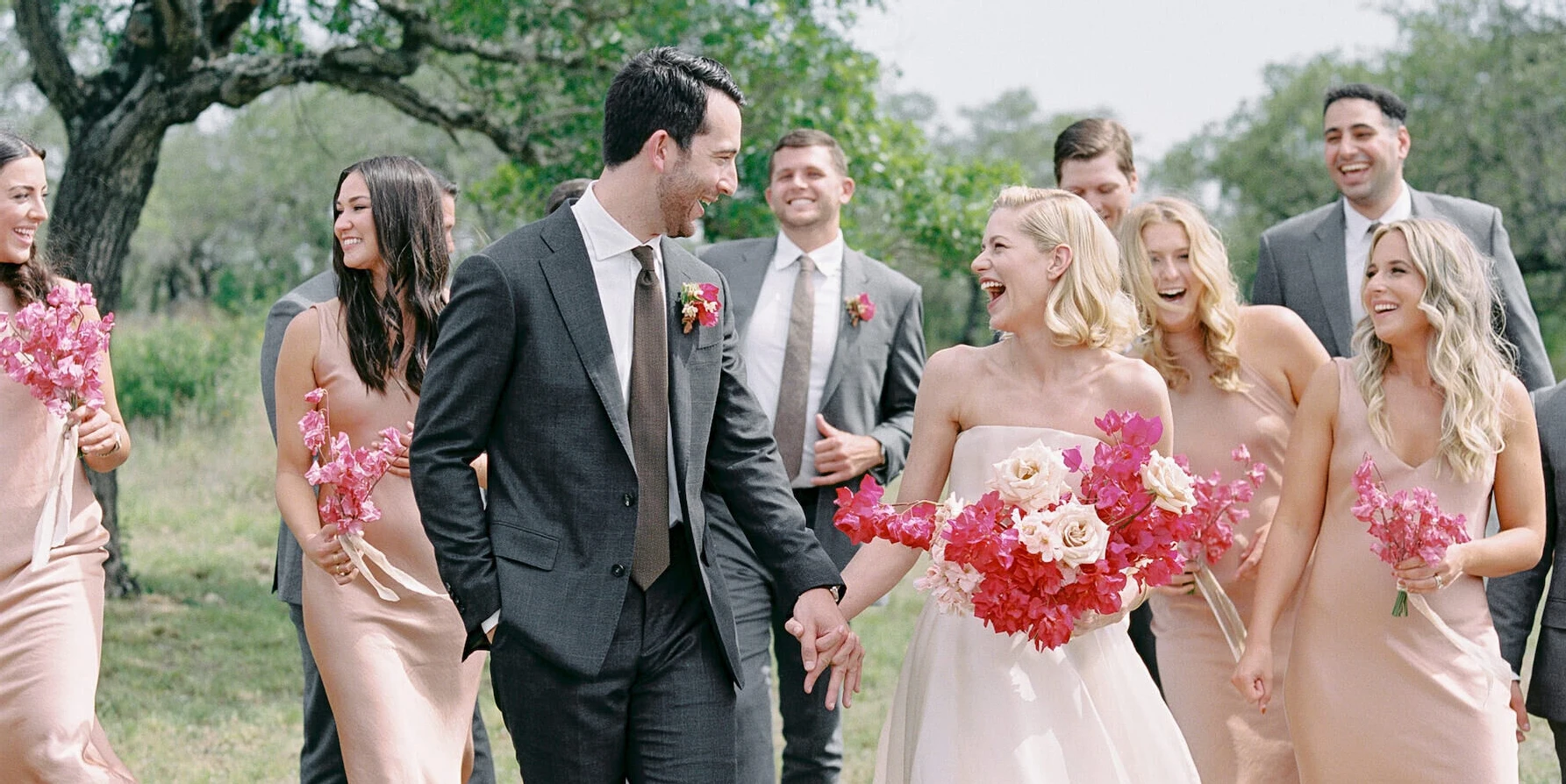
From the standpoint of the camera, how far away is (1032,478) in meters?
3.91

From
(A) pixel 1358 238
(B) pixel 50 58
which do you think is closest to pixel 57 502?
(A) pixel 1358 238

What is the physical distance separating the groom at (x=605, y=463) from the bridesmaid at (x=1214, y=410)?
1994 mm

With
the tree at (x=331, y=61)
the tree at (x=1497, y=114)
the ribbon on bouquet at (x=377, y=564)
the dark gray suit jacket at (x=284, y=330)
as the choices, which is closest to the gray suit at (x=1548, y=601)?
the ribbon on bouquet at (x=377, y=564)

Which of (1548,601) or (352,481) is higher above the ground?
(352,481)

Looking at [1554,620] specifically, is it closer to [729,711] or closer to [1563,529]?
[1563,529]

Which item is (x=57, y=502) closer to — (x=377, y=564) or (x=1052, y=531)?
(x=377, y=564)

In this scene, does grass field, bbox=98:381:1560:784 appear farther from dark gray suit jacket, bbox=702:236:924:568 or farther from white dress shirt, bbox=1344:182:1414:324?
white dress shirt, bbox=1344:182:1414:324

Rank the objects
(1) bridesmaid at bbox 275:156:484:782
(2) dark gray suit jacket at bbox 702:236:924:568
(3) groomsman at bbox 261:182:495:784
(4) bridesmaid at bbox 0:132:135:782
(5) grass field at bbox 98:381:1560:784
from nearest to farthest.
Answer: (4) bridesmaid at bbox 0:132:135:782 < (1) bridesmaid at bbox 275:156:484:782 < (3) groomsman at bbox 261:182:495:784 < (2) dark gray suit jacket at bbox 702:236:924:568 < (5) grass field at bbox 98:381:1560:784

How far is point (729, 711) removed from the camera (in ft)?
12.7

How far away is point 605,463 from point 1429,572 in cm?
250

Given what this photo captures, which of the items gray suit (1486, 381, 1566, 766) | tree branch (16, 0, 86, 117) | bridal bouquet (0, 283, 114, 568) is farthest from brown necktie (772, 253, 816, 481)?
tree branch (16, 0, 86, 117)

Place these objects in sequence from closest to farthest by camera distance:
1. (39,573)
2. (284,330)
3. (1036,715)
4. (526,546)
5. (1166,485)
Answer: (526,546) → (1166,485) → (1036,715) → (39,573) → (284,330)

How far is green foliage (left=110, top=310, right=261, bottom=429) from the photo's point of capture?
19.8m

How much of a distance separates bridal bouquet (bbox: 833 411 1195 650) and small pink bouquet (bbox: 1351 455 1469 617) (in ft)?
2.76
